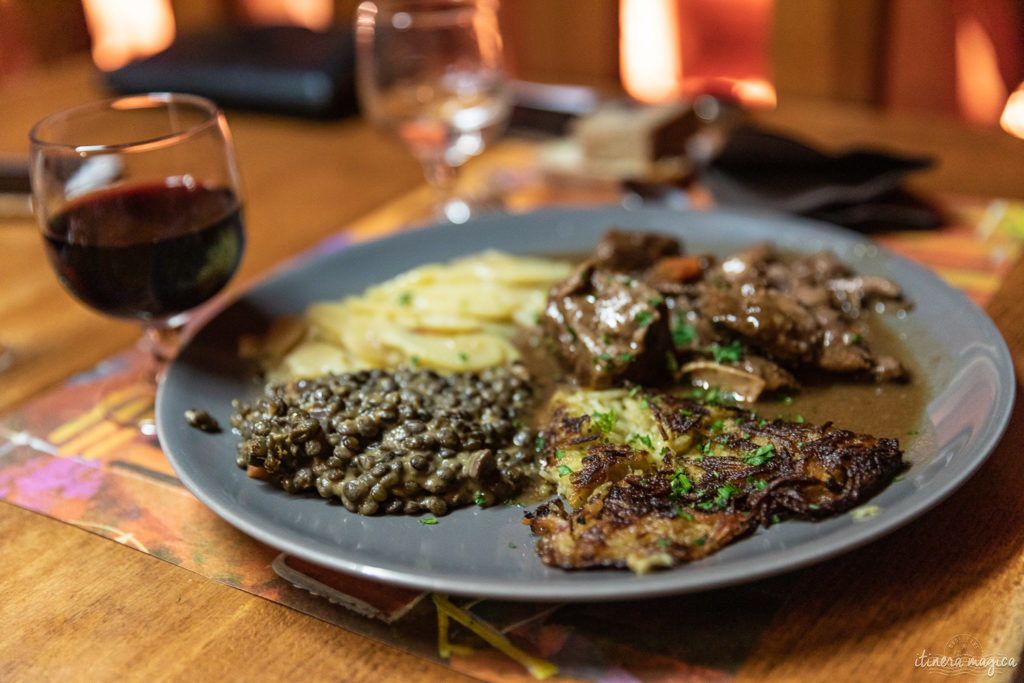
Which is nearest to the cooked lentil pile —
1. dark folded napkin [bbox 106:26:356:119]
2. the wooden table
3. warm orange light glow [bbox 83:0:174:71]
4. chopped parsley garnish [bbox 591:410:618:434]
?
chopped parsley garnish [bbox 591:410:618:434]

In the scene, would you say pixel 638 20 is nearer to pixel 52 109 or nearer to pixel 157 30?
pixel 52 109

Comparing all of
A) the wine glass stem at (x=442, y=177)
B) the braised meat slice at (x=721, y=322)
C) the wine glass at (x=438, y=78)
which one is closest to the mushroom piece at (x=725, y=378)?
the braised meat slice at (x=721, y=322)

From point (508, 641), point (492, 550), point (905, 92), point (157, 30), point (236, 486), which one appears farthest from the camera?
point (157, 30)

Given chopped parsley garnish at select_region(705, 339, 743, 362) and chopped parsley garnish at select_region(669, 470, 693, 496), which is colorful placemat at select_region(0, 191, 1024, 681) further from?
chopped parsley garnish at select_region(705, 339, 743, 362)

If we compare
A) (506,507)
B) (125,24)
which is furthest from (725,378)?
(125,24)

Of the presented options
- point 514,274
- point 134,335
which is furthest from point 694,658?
point 134,335
